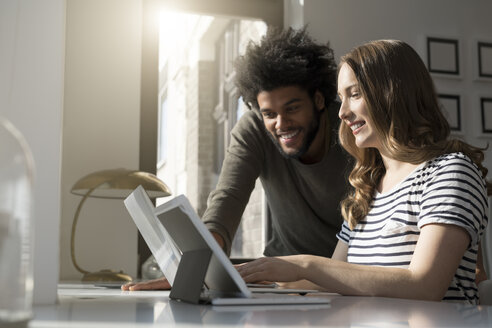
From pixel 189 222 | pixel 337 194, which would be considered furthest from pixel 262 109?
pixel 189 222

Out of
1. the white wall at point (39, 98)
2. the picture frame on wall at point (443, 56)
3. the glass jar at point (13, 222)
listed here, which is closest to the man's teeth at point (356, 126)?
the white wall at point (39, 98)

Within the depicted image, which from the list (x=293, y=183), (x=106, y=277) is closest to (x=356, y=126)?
(x=293, y=183)

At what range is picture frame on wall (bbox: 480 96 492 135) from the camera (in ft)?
11.3

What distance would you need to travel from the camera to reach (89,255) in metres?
2.91

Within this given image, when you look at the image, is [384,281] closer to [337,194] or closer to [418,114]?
[418,114]

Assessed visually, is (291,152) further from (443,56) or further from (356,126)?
(443,56)

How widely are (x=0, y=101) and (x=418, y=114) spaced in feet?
3.59

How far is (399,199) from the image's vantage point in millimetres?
1481

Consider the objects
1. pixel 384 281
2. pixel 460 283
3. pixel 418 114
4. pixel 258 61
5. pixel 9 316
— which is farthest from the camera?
pixel 258 61

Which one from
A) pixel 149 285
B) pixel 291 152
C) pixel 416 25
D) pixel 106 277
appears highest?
pixel 416 25

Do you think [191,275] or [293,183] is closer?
[191,275]

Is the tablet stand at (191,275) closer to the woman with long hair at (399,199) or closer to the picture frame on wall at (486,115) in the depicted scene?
the woman with long hair at (399,199)

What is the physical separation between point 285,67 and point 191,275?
1522 mm

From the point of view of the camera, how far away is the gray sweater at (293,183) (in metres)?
2.25
